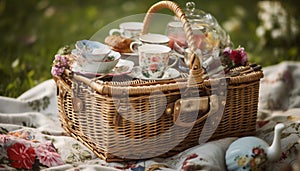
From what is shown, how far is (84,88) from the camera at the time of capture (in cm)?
170

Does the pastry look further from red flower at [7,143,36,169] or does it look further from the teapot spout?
the teapot spout

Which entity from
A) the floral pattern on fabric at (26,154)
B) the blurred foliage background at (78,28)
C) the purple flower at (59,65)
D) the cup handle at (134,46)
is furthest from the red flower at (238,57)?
the blurred foliage background at (78,28)

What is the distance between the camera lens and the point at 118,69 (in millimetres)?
1764

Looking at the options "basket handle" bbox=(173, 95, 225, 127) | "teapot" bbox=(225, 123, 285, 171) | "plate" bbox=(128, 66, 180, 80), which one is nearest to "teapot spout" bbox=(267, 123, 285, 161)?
"teapot" bbox=(225, 123, 285, 171)

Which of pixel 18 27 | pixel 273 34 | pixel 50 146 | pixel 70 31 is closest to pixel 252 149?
pixel 50 146

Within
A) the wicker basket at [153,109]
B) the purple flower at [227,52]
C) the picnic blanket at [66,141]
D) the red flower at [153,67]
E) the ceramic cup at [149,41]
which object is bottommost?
the picnic blanket at [66,141]

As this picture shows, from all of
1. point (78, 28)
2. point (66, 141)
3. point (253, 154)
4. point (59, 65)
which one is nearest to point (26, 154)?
point (66, 141)

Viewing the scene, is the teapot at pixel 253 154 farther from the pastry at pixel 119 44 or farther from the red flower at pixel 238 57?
the pastry at pixel 119 44

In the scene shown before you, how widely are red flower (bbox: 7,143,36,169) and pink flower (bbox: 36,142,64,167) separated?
0.07 feet

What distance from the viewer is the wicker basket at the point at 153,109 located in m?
1.64

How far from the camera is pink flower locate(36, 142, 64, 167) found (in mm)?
1673

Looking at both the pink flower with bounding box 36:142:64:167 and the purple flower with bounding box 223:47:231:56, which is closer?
the pink flower with bounding box 36:142:64:167

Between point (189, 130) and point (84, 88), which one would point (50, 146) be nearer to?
point (84, 88)

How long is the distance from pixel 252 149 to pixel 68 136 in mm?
667
